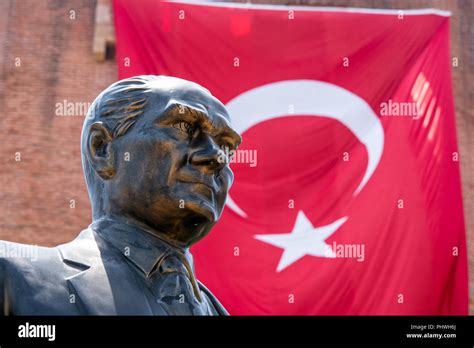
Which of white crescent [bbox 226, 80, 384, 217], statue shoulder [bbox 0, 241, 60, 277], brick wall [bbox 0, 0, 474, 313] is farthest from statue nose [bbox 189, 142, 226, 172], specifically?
brick wall [bbox 0, 0, 474, 313]

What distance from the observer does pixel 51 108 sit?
1700 cm

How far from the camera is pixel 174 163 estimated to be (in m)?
3.21

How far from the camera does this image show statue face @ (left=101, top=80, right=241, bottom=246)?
321 centimetres

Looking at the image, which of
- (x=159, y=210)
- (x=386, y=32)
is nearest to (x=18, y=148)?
(x=386, y=32)

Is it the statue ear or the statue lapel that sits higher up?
the statue ear

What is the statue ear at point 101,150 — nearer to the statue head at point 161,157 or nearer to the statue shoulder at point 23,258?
the statue head at point 161,157

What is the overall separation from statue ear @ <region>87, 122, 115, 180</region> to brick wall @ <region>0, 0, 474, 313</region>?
13097 mm

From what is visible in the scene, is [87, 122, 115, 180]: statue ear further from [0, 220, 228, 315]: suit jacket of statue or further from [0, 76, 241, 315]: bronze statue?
[0, 220, 228, 315]: suit jacket of statue

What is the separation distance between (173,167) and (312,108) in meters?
11.7

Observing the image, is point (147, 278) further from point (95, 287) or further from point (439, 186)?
point (439, 186)

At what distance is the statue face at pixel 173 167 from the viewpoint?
126 inches

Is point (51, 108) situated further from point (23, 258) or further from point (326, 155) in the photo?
point (23, 258)

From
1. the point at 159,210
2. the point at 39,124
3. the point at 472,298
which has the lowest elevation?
the point at 472,298
